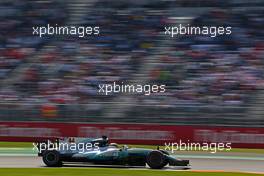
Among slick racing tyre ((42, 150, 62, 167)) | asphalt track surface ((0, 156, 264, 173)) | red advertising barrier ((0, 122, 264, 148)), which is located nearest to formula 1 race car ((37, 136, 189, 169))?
slick racing tyre ((42, 150, 62, 167))

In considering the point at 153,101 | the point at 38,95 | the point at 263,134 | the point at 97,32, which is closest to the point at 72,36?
the point at 97,32

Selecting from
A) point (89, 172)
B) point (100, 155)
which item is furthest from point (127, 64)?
point (89, 172)

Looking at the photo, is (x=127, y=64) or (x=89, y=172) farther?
(x=127, y=64)

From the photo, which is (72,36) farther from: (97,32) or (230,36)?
(230,36)

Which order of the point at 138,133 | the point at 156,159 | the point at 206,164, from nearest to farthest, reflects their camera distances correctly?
1. the point at 156,159
2. the point at 206,164
3. the point at 138,133

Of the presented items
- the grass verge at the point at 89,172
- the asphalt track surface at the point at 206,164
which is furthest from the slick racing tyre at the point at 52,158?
the grass verge at the point at 89,172

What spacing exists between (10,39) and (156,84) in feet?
22.4

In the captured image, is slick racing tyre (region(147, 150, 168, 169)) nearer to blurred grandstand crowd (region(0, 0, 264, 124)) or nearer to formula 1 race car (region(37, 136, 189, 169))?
formula 1 race car (region(37, 136, 189, 169))

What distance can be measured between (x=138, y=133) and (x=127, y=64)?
3369mm

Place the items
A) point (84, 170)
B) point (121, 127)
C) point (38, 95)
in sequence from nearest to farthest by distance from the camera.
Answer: point (84, 170) → point (121, 127) → point (38, 95)

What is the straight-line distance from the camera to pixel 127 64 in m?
21.4

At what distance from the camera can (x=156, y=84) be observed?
20297 mm

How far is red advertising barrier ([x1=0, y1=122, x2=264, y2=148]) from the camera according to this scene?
18.2m

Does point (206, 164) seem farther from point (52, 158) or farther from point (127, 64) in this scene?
point (127, 64)
